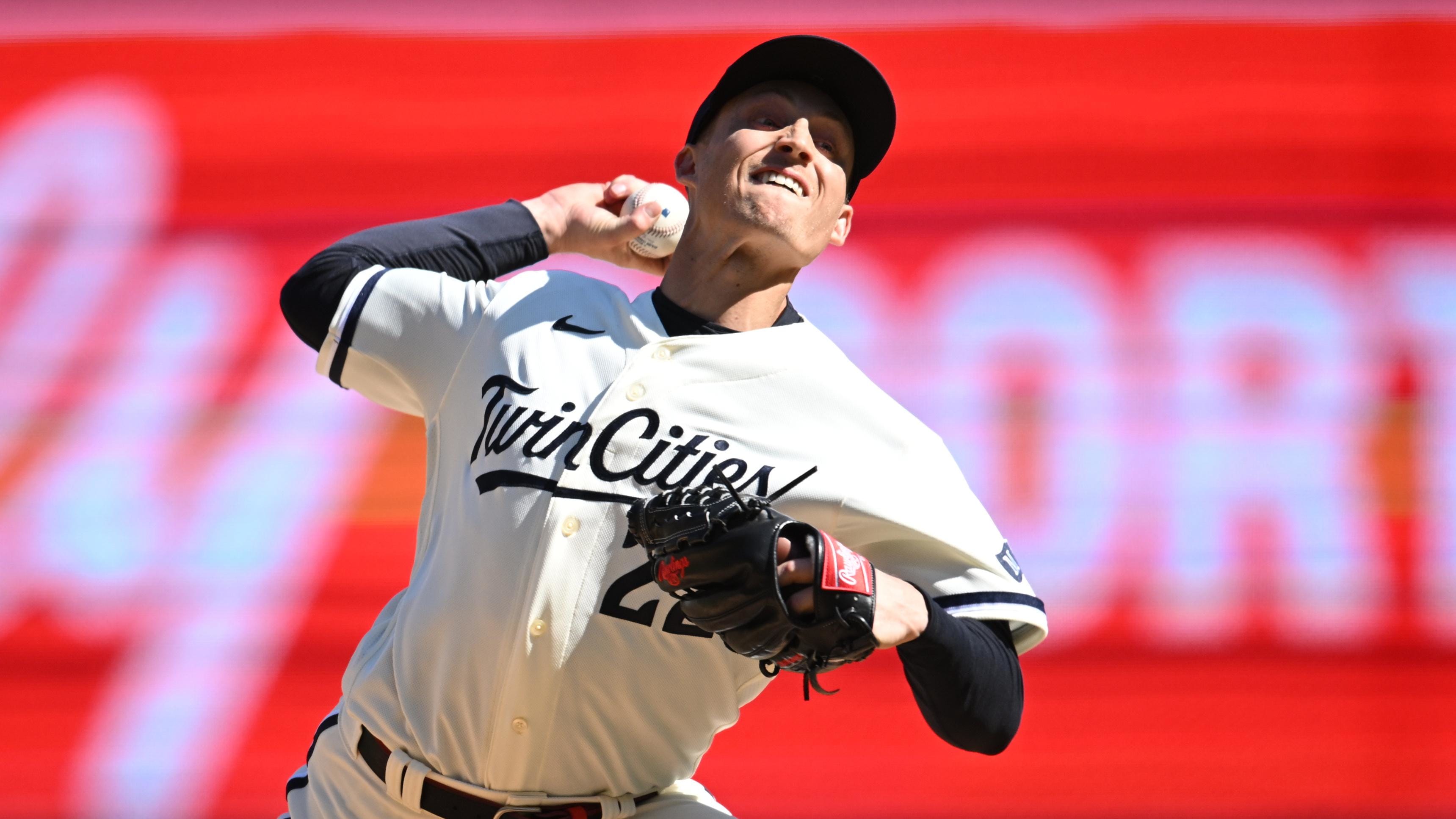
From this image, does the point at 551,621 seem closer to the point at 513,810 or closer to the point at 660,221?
the point at 513,810

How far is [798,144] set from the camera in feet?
5.30

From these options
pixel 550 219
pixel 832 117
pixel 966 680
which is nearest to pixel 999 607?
pixel 966 680

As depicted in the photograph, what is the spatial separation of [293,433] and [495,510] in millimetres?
2018

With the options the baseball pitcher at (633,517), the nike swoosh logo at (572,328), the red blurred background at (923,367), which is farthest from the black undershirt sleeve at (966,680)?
the red blurred background at (923,367)

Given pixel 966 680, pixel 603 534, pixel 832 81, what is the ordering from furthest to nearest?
pixel 832 81 → pixel 603 534 → pixel 966 680

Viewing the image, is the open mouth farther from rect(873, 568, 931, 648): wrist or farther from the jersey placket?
rect(873, 568, 931, 648): wrist

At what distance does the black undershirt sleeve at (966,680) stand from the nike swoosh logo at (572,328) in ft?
1.78

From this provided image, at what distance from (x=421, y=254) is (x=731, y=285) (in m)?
0.44

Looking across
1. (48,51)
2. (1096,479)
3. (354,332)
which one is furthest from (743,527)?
(48,51)

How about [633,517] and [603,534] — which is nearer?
[633,517]

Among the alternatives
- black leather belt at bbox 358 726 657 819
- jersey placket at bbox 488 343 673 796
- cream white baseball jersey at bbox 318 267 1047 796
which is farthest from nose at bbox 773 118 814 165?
black leather belt at bbox 358 726 657 819

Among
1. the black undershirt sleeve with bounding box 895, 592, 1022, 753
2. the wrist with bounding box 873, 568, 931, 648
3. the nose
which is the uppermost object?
the nose

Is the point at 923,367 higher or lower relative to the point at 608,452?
higher

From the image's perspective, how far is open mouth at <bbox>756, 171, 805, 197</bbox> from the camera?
161 centimetres
